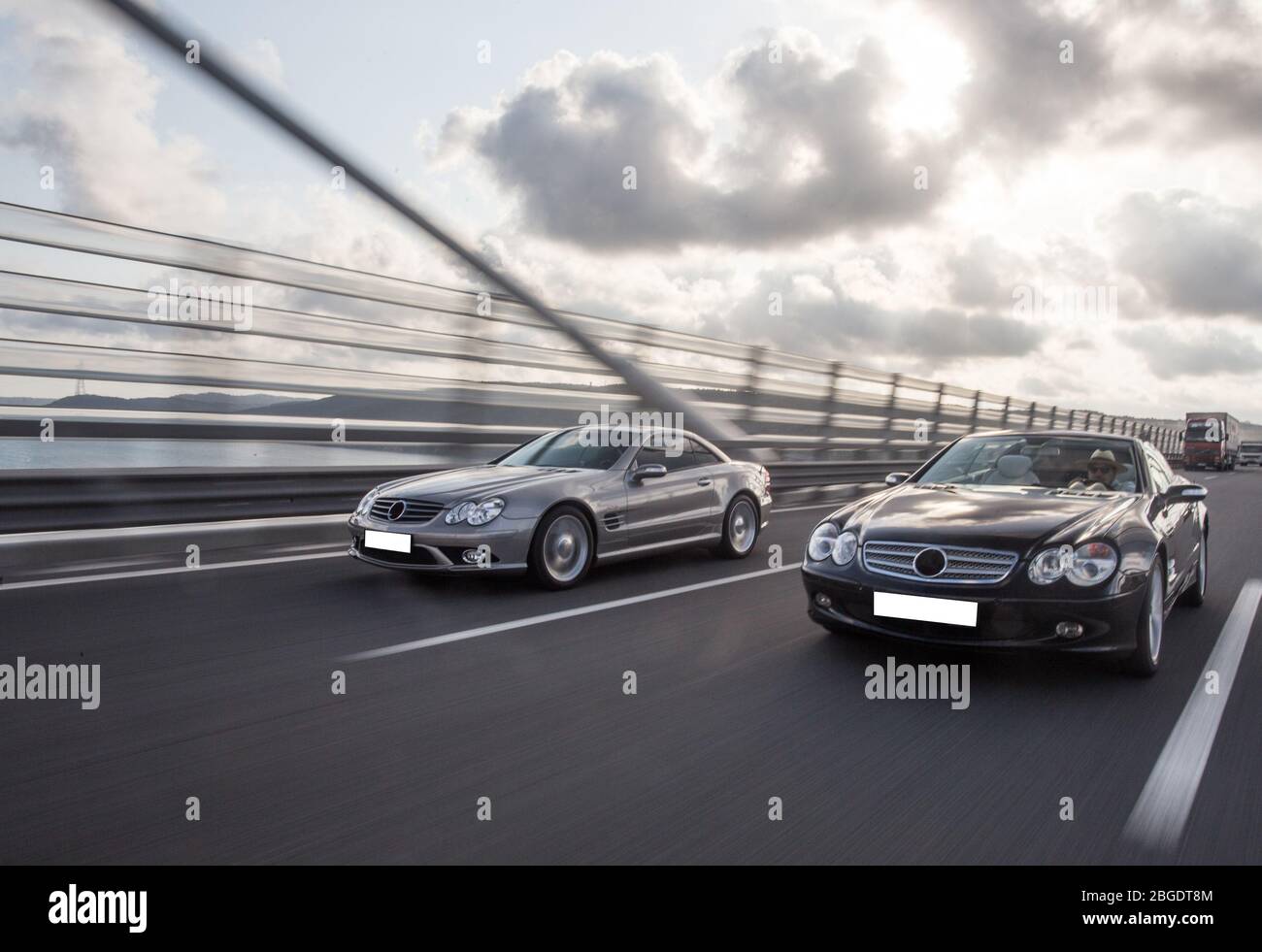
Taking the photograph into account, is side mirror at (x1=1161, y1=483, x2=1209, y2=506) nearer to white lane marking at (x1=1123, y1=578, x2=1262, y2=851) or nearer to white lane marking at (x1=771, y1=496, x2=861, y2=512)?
white lane marking at (x1=1123, y1=578, x2=1262, y2=851)

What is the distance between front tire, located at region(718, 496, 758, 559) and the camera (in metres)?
9.07

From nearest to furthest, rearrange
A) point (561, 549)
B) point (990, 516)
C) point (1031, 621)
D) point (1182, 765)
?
1. point (1182, 765)
2. point (1031, 621)
3. point (990, 516)
4. point (561, 549)

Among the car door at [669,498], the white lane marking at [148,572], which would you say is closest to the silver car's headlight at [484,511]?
the car door at [669,498]

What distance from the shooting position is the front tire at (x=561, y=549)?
7.12 m

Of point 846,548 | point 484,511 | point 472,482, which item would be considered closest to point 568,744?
point 846,548

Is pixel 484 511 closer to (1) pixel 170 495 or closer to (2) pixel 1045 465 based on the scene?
(1) pixel 170 495

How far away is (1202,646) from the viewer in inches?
231

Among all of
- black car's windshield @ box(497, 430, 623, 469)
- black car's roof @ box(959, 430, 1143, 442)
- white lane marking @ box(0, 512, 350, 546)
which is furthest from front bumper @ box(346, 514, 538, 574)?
black car's roof @ box(959, 430, 1143, 442)

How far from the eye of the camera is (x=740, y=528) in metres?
9.27

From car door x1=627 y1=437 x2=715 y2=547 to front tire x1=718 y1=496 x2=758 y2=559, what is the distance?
0.97 feet

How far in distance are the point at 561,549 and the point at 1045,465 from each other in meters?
3.36

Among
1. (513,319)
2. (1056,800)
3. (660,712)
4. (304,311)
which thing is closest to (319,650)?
(660,712)

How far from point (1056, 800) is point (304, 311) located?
27.8 feet
